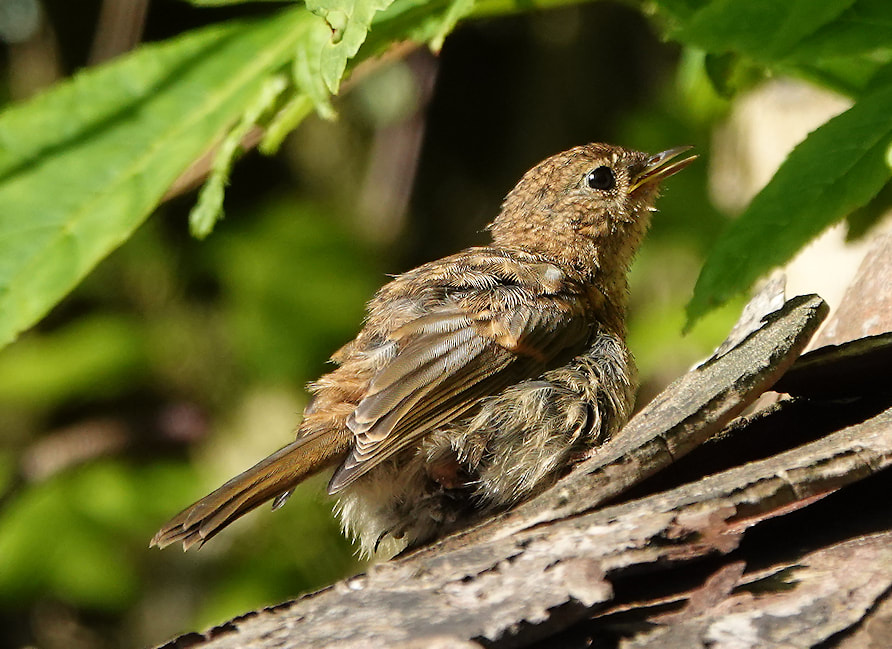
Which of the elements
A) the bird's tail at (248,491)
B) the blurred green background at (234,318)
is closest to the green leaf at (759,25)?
the bird's tail at (248,491)

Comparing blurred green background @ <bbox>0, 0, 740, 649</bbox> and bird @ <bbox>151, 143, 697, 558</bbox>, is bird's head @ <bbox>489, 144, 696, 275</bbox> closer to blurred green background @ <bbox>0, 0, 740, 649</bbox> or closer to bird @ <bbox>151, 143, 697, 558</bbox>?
bird @ <bbox>151, 143, 697, 558</bbox>

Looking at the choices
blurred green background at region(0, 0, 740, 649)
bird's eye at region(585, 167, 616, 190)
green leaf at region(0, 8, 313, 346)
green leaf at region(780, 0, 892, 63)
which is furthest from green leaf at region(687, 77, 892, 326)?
blurred green background at region(0, 0, 740, 649)

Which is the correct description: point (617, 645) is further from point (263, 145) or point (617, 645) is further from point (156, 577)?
point (156, 577)

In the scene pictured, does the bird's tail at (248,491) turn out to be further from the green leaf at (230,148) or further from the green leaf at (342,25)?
the green leaf at (342,25)

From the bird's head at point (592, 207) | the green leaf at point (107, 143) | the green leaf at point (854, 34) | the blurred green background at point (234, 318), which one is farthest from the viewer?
the blurred green background at point (234, 318)

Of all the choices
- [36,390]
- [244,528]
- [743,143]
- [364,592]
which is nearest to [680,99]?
→ [743,143]

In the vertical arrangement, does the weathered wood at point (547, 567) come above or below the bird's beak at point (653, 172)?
below
